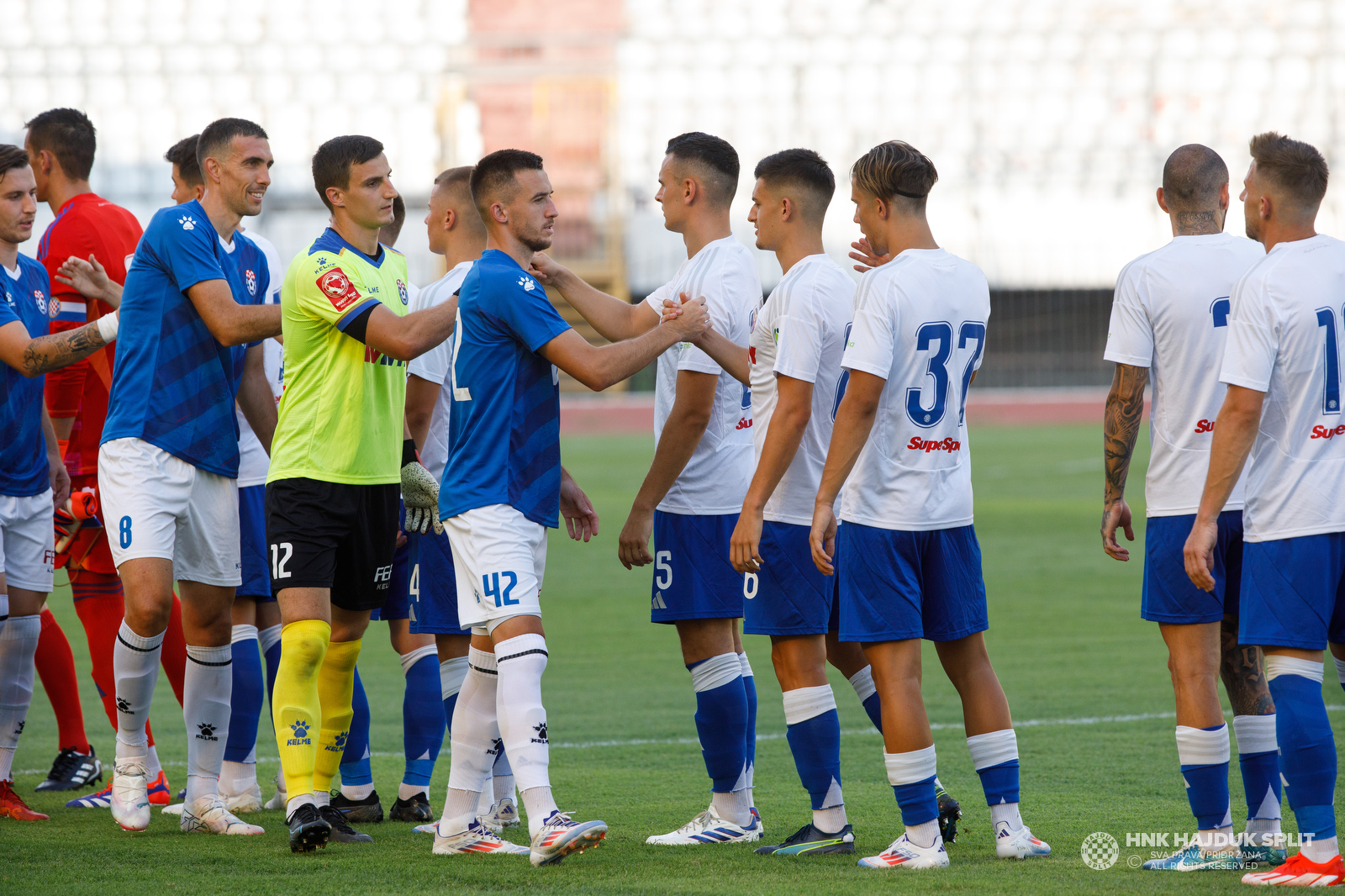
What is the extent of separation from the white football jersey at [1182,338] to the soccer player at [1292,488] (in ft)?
1.14

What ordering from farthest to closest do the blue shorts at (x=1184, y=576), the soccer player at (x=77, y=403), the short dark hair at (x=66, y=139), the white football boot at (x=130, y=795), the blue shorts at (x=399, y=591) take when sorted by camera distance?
the short dark hair at (x=66, y=139)
the soccer player at (x=77, y=403)
the blue shorts at (x=399, y=591)
the white football boot at (x=130, y=795)
the blue shorts at (x=1184, y=576)

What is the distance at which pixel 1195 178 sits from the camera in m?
4.48

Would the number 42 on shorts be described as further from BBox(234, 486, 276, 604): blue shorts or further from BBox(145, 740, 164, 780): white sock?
BBox(145, 740, 164, 780): white sock

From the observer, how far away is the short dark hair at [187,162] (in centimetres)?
593

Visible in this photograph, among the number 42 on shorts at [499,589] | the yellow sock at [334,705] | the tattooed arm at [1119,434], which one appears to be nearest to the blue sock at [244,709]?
the yellow sock at [334,705]

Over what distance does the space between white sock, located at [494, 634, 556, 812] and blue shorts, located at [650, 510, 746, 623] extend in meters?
0.66

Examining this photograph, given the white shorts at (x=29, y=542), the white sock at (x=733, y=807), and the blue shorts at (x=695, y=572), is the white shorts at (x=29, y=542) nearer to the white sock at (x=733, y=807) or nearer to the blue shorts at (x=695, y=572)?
the blue shorts at (x=695, y=572)

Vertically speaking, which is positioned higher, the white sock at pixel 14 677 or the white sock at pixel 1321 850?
the white sock at pixel 14 677

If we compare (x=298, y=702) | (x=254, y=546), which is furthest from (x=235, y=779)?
(x=298, y=702)

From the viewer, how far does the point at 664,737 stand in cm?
692

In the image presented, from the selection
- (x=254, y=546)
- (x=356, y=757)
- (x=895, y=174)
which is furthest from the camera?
(x=254, y=546)

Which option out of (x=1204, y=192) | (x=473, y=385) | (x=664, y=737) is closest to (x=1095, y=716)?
(x=664, y=737)

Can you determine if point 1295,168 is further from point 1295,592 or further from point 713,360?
point 713,360

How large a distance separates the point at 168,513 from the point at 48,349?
83 centimetres
